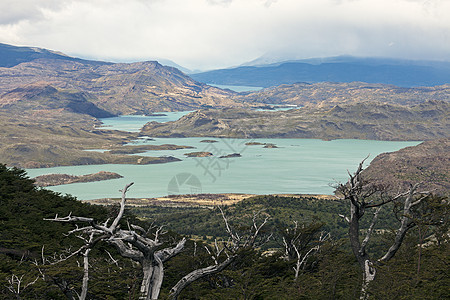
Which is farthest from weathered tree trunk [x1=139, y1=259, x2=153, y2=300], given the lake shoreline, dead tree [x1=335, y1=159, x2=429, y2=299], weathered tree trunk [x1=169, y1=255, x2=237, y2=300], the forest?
the lake shoreline

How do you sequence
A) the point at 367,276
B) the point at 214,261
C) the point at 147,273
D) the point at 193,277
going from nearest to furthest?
1. the point at 147,273
2. the point at 193,277
3. the point at 367,276
4. the point at 214,261

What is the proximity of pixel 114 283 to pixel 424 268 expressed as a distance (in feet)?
67.0

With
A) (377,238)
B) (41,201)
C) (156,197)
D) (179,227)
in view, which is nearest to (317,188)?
(156,197)

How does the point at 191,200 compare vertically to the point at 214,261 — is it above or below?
below

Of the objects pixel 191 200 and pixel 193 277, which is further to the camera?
pixel 191 200

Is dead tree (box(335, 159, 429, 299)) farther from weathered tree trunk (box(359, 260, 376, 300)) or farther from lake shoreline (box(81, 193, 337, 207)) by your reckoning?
lake shoreline (box(81, 193, 337, 207))

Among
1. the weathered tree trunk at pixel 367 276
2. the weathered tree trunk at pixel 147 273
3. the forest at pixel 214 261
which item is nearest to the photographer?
the weathered tree trunk at pixel 147 273

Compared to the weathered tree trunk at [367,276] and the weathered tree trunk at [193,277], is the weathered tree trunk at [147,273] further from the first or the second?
the weathered tree trunk at [367,276]

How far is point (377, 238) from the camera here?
79.9 meters

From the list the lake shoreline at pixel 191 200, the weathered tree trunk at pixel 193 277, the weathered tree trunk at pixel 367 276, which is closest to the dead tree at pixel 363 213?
the weathered tree trunk at pixel 367 276

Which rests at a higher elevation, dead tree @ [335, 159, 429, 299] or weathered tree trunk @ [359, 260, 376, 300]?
dead tree @ [335, 159, 429, 299]

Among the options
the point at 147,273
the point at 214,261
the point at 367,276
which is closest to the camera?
the point at 147,273

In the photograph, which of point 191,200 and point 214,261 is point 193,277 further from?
point 191,200

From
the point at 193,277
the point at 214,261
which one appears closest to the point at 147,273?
the point at 193,277
